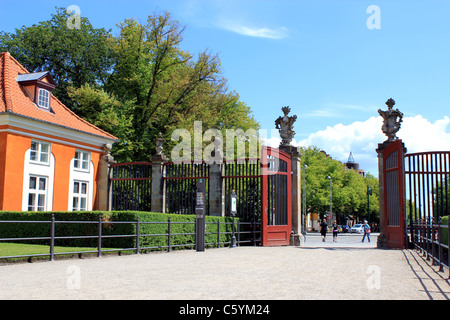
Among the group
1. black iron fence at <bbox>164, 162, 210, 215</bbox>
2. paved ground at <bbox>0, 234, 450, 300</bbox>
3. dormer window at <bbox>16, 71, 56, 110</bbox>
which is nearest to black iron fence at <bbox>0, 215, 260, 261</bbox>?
paved ground at <bbox>0, 234, 450, 300</bbox>

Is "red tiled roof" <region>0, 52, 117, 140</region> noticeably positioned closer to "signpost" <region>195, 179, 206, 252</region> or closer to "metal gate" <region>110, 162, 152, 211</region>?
"metal gate" <region>110, 162, 152, 211</region>

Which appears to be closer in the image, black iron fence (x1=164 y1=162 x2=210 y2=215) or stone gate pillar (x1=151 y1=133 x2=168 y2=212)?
black iron fence (x1=164 y1=162 x2=210 y2=215)

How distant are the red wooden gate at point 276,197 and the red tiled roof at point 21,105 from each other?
1115 centimetres

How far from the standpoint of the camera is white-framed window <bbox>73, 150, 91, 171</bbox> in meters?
26.2

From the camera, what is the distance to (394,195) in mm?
19531

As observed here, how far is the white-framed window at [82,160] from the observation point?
2619cm

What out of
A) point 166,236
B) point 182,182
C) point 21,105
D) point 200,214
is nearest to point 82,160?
point 21,105

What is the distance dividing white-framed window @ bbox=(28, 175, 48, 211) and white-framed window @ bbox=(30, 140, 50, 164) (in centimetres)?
85

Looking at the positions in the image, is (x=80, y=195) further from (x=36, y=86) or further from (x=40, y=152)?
(x=36, y=86)

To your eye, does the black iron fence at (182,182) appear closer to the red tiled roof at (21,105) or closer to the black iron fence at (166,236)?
the black iron fence at (166,236)

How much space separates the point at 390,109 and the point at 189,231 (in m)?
10.5

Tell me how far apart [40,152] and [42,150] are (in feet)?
0.99

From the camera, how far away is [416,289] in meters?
7.51

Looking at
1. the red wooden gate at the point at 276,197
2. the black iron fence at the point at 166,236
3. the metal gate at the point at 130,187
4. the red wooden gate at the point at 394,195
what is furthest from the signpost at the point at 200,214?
the red wooden gate at the point at 394,195
